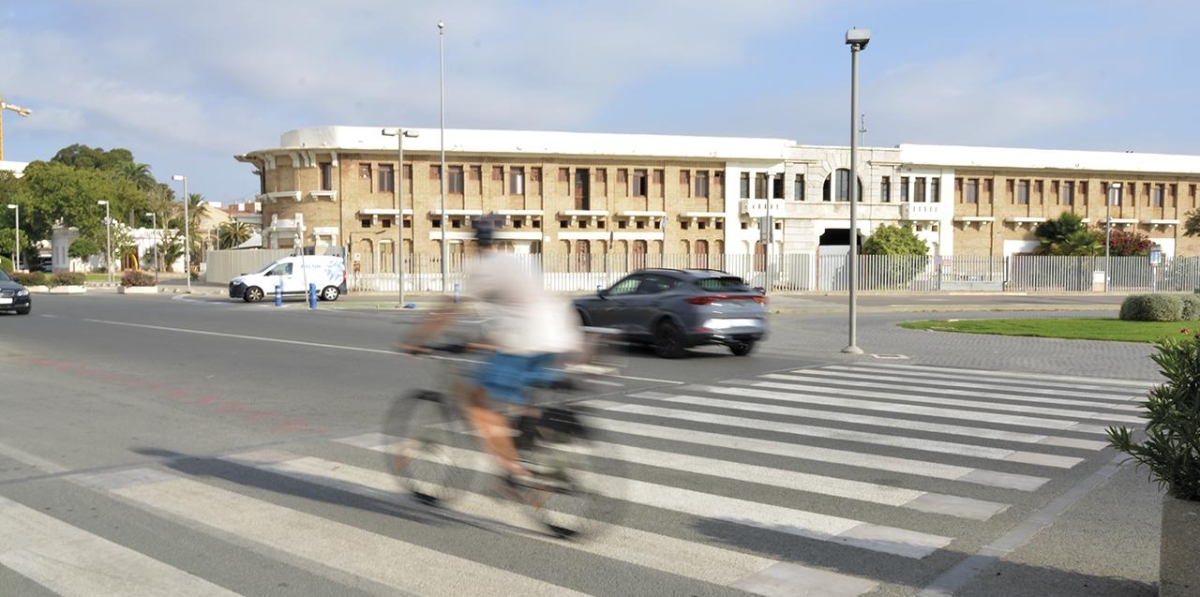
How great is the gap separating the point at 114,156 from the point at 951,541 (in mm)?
121448

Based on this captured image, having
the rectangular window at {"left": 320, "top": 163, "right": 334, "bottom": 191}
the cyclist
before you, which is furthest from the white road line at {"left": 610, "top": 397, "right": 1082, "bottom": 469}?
the rectangular window at {"left": 320, "top": 163, "right": 334, "bottom": 191}

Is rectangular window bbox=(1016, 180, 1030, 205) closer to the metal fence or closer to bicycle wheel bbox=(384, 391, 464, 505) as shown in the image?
the metal fence

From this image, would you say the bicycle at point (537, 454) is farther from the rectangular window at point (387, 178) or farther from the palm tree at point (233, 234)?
the palm tree at point (233, 234)

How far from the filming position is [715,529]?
18.7 ft

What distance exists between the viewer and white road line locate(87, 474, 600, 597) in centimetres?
476

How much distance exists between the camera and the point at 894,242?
5472cm

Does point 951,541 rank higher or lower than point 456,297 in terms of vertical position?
lower

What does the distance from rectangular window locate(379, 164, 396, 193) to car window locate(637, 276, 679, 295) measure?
126 feet

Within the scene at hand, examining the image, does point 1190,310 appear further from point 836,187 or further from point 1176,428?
point 836,187

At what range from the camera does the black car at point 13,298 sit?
26.3 m

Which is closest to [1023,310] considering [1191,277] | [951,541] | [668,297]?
[668,297]

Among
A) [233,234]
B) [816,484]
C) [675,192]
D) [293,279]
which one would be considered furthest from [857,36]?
[233,234]

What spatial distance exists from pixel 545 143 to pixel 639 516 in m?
49.7

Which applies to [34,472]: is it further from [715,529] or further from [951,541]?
[951,541]
